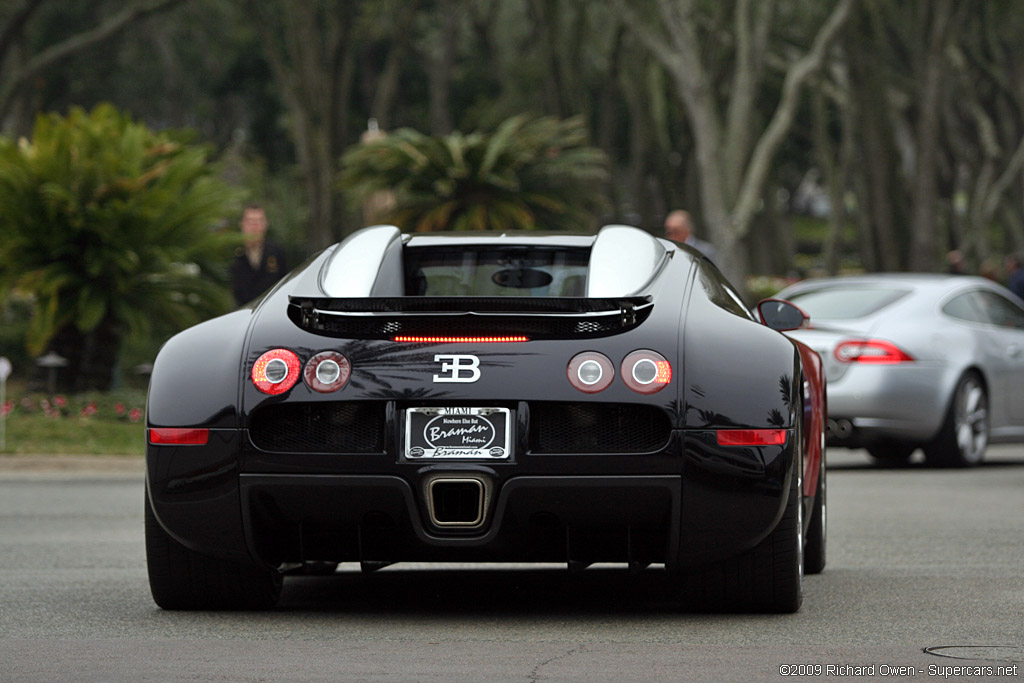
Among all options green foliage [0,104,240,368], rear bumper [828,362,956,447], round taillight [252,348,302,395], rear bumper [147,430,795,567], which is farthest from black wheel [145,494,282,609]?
green foliage [0,104,240,368]

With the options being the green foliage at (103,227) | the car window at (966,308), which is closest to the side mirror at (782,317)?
the car window at (966,308)

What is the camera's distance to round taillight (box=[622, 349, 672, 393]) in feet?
17.8

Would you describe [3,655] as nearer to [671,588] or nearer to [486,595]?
[486,595]

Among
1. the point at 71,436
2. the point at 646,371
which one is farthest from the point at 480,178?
the point at 646,371

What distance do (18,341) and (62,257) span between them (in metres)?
3.11

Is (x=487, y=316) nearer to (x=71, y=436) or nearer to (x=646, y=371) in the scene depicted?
(x=646, y=371)

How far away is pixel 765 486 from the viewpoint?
5512mm

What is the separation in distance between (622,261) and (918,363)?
7318 mm

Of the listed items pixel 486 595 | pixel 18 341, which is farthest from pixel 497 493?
pixel 18 341

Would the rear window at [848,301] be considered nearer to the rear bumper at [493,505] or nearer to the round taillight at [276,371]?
the rear bumper at [493,505]

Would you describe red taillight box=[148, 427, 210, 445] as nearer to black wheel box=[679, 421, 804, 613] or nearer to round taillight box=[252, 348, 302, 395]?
round taillight box=[252, 348, 302, 395]

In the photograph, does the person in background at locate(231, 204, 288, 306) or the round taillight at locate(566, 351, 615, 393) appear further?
the person in background at locate(231, 204, 288, 306)

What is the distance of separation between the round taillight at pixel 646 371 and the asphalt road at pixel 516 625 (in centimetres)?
74

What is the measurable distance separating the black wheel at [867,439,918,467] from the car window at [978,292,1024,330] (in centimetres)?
114
